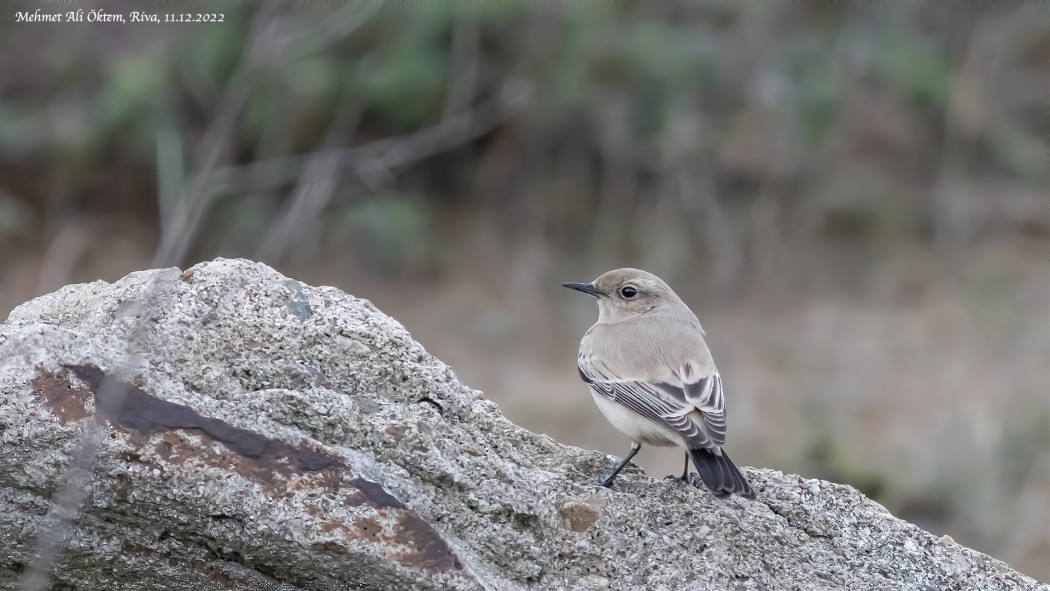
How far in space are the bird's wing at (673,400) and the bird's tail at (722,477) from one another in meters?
0.25

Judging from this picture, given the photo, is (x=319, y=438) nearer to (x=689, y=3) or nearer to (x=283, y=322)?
(x=283, y=322)

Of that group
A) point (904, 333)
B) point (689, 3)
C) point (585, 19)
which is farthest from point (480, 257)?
point (904, 333)

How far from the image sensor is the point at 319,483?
3.28 metres

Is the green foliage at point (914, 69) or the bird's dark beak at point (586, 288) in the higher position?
the green foliage at point (914, 69)

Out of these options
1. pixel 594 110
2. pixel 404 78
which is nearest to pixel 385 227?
pixel 404 78

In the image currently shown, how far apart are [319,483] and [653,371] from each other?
2.10m

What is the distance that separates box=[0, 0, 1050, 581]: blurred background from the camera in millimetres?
11055

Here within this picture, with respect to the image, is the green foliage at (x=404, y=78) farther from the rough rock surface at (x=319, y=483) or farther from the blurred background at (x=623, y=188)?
the rough rock surface at (x=319, y=483)

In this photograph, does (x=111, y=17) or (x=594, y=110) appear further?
(x=594, y=110)

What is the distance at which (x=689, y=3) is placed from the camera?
12.5 meters

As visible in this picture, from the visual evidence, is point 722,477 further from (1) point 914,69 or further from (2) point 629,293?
(1) point 914,69

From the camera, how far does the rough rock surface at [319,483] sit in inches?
126

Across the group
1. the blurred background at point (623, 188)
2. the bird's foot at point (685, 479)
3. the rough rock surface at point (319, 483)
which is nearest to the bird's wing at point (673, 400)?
the bird's foot at point (685, 479)

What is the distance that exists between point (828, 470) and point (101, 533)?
21.6ft
